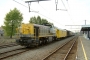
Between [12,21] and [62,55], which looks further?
[12,21]

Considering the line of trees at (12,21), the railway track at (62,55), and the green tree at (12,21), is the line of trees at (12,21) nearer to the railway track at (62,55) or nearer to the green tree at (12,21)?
the green tree at (12,21)

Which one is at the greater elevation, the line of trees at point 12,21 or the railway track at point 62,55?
the line of trees at point 12,21

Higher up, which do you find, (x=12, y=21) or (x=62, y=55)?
(x=12, y=21)

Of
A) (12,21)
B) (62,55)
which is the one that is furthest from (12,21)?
(62,55)

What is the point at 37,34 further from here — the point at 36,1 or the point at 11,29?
the point at 11,29

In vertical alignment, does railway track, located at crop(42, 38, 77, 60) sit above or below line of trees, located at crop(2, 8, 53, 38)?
below

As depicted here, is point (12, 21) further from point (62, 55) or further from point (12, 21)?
point (62, 55)

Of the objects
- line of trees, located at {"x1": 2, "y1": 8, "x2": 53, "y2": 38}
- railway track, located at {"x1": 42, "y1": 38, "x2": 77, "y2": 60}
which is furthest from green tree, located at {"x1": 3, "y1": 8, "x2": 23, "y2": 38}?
railway track, located at {"x1": 42, "y1": 38, "x2": 77, "y2": 60}

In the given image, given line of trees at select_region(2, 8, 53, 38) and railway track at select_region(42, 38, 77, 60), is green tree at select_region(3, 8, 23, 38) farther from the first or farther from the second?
railway track at select_region(42, 38, 77, 60)

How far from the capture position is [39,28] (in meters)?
25.0

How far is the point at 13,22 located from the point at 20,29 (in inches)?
1788

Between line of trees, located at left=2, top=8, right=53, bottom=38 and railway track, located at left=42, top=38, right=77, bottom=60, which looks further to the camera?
line of trees, located at left=2, top=8, right=53, bottom=38

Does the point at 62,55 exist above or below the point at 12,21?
below

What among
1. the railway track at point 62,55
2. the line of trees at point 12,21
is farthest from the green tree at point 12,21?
the railway track at point 62,55
